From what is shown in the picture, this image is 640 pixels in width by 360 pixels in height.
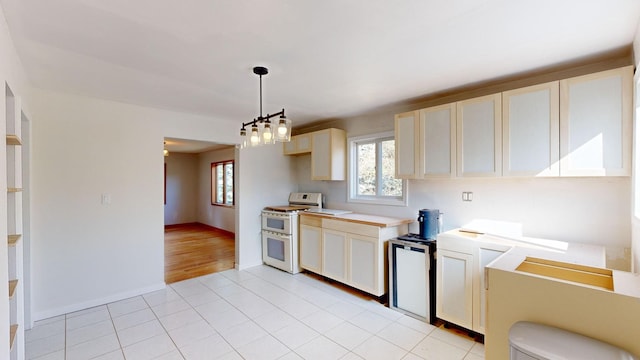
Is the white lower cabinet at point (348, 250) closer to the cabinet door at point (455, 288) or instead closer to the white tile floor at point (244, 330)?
the white tile floor at point (244, 330)

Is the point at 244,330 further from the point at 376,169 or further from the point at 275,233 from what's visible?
the point at 376,169

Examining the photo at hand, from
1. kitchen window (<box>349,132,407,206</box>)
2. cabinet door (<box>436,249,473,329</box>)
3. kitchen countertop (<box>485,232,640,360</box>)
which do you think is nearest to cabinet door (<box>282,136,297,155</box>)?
kitchen window (<box>349,132,407,206</box>)

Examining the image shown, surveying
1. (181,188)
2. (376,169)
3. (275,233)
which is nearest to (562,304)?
(376,169)

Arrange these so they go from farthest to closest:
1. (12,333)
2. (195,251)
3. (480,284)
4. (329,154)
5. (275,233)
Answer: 1. (195,251)
2. (275,233)
3. (329,154)
4. (480,284)
5. (12,333)

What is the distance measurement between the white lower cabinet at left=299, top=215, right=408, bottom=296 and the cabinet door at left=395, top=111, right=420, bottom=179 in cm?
67

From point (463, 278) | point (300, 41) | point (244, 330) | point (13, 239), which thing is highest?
point (300, 41)

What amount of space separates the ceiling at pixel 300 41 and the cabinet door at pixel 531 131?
0.80ft

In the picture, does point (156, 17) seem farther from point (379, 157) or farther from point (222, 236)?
point (222, 236)

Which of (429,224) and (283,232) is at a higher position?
(429,224)

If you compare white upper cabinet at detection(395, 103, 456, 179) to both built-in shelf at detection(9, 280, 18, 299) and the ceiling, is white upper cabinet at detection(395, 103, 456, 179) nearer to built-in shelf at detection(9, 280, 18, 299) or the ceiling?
the ceiling

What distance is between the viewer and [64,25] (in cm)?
169

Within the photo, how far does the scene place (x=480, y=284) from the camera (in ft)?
7.92

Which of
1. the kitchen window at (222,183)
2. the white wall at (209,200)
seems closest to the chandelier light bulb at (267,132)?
the white wall at (209,200)

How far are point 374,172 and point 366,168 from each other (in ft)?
0.53
